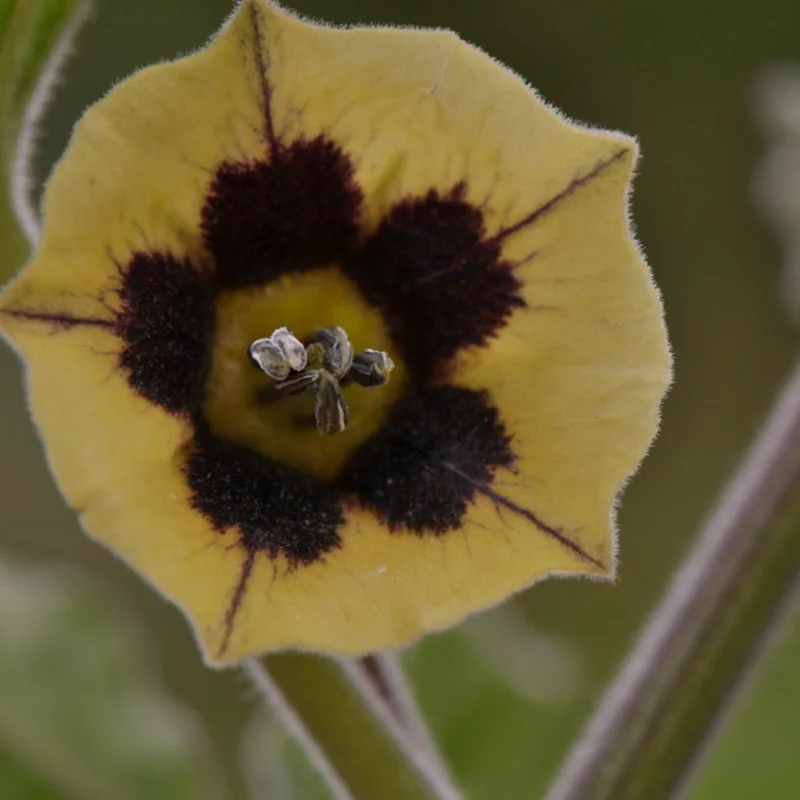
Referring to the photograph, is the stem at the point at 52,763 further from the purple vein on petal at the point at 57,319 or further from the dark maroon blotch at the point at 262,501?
the purple vein on petal at the point at 57,319

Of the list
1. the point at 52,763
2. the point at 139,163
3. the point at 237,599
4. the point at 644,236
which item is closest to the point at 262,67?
the point at 139,163

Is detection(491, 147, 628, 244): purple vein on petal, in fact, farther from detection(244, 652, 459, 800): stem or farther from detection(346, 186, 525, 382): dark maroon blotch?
detection(244, 652, 459, 800): stem

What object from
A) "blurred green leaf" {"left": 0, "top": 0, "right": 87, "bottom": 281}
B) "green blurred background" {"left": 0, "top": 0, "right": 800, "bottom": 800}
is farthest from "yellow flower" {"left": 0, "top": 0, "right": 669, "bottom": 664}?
"green blurred background" {"left": 0, "top": 0, "right": 800, "bottom": 800}

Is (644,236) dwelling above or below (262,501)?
above

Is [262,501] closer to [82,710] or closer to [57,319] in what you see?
[57,319]

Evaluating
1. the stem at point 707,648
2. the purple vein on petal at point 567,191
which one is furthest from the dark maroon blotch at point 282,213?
the stem at point 707,648

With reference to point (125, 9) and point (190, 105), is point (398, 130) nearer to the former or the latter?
point (190, 105)
